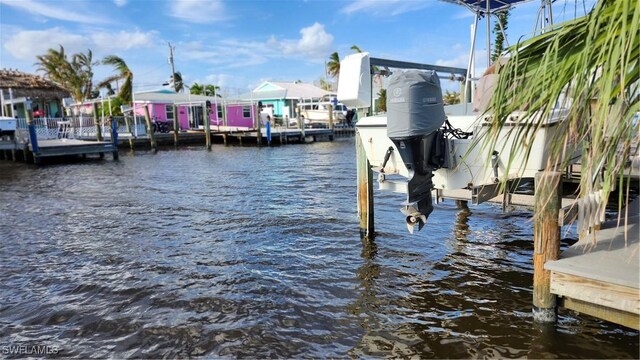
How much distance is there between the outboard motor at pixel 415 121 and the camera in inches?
201

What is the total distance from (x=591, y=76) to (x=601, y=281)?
5.95 feet

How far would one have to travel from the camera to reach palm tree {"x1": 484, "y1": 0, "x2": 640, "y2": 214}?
2184 mm

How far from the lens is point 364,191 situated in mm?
7285

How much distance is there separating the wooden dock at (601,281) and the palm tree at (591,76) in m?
1.21

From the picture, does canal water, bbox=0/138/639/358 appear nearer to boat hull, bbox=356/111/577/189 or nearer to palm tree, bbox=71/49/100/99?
boat hull, bbox=356/111/577/189

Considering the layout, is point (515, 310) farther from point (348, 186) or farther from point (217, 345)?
point (348, 186)

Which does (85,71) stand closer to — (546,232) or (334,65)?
(334,65)

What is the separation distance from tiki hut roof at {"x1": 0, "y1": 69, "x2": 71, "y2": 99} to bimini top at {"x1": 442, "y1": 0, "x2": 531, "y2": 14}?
30.7m

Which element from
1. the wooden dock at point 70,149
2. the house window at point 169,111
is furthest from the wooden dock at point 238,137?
the wooden dock at point 70,149

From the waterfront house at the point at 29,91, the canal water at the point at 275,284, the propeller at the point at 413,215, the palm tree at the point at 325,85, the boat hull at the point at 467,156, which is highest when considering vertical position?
the palm tree at the point at 325,85

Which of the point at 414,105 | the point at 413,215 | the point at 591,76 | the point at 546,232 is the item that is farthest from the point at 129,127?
the point at 591,76

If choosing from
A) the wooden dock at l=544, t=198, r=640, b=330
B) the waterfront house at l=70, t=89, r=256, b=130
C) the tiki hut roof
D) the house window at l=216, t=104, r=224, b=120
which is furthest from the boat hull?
the house window at l=216, t=104, r=224, b=120

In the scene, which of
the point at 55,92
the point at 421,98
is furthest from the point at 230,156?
the point at 421,98

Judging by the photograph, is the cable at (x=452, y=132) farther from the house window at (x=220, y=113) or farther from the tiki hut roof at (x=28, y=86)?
the house window at (x=220, y=113)
